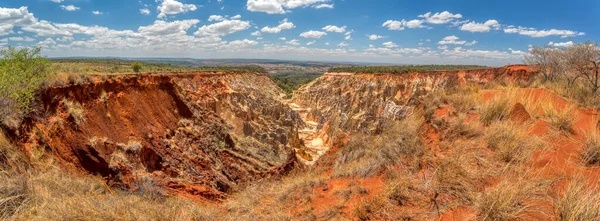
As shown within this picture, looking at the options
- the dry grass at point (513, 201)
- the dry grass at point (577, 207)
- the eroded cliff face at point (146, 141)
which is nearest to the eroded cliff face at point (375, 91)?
the eroded cliff face at point (146, 141)

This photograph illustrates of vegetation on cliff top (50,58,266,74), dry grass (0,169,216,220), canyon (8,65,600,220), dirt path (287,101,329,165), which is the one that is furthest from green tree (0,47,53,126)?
dirt path (287,101,329,165)

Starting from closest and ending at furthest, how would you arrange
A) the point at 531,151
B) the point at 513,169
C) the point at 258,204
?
1. the point at 513,169
2. the point at 531,151
3. the point at 258,204

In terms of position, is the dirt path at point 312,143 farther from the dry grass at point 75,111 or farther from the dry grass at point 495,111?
the dry grass at point 495,111

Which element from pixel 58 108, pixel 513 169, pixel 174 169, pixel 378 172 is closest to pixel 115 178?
pixel 174 169

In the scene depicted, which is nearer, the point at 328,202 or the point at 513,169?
the point at 513,169

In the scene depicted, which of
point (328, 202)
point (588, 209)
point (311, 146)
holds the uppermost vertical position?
point (588, 209)

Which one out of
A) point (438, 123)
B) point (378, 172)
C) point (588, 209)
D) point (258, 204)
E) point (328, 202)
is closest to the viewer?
point (588, 209)

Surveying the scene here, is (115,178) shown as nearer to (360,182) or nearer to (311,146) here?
(360,182)
